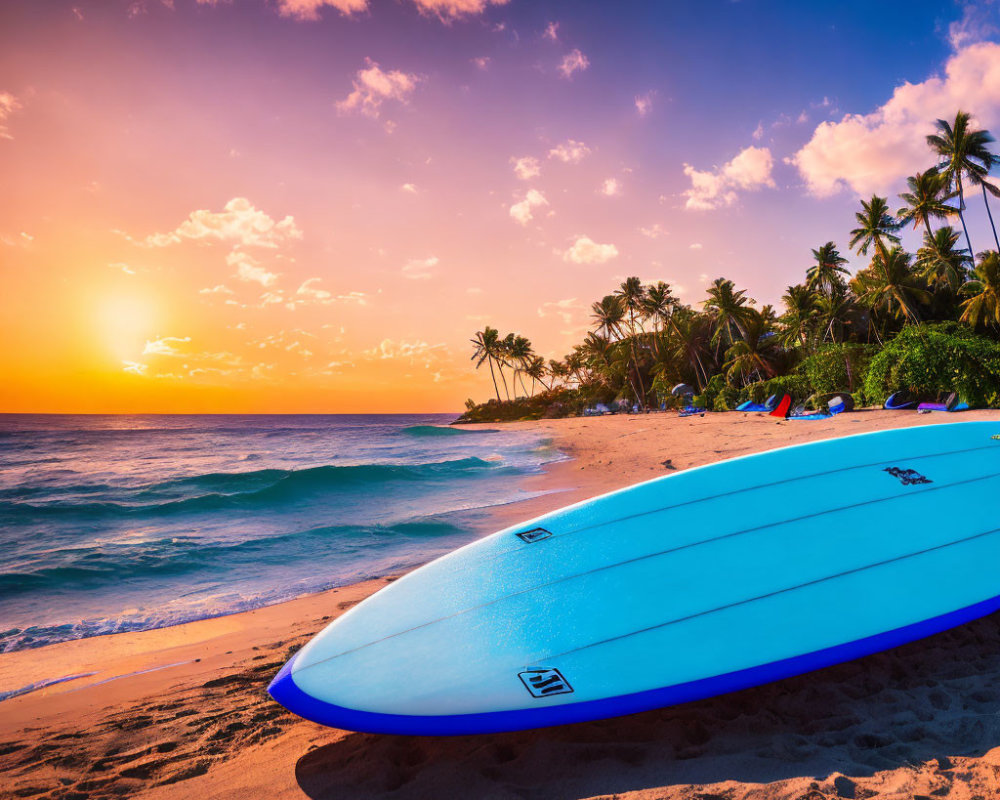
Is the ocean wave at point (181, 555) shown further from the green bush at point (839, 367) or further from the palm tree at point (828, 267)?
the palm tree at point (828, 267)

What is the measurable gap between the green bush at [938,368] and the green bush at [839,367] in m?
2.78

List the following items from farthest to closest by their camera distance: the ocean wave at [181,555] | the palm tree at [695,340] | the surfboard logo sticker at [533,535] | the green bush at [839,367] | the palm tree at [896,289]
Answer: the palm tree at [695,340] → the palm tree at [896,289] → the green bush at [839,367] → the ocean wave at [181,555] → the surfboard logo sticker at [533,535]

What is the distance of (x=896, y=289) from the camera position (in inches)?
813

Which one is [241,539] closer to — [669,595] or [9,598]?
[9,598]

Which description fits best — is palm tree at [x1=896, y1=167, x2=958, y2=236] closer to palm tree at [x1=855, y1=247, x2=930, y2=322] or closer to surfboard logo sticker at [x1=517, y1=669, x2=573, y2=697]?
palm tree at [x1=855, y1=247, x2=930, y2=322]

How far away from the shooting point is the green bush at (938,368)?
11797 millimetres

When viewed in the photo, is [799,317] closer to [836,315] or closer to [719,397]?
[836,315]

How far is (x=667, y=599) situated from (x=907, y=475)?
180 cm

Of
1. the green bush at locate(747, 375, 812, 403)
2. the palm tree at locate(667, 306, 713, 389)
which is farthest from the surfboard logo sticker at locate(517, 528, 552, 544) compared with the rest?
the palm tree at locate(667, 306, 713, 389)

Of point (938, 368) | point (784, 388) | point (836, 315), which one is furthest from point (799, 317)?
point (938, 368)

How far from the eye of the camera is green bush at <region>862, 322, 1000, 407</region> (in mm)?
11797

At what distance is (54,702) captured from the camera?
3.03 meters

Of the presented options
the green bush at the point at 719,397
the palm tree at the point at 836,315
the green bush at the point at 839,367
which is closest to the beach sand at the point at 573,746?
the green bush at the point at 839,367

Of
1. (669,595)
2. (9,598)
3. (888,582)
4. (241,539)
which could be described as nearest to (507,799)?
(669,595)
